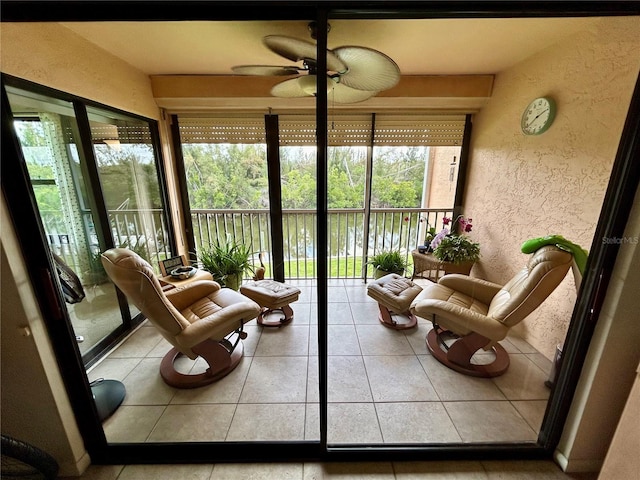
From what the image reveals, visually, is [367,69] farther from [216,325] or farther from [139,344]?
[139,344]

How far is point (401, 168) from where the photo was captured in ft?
9.11

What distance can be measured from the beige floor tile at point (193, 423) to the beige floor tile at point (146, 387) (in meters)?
0.13

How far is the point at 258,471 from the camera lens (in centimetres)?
126

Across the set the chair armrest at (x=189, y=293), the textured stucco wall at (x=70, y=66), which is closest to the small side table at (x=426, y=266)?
the chair armrest at (x=189, y=293)

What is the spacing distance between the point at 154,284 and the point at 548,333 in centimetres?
276

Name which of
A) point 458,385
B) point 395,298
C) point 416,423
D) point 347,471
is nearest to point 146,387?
point 347,471

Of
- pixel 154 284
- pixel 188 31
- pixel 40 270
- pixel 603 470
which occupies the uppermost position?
pixel 188 31

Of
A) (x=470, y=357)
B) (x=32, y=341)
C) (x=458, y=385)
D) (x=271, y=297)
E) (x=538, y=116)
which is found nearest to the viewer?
(x=32, y=341)

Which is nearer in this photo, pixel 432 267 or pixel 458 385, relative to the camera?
pixel 458 385

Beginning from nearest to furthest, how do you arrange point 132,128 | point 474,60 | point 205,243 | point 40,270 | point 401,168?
1. point 40,270
2. point 474,60
3. point 132,128
4. point 401,168
5. point 205,243

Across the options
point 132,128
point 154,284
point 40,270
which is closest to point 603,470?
point 154,284

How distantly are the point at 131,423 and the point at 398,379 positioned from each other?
173 centimetres

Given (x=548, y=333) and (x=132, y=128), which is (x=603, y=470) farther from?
(x=132, y=128)

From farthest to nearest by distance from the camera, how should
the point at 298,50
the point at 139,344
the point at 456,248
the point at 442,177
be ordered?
the point at 442,177 < the point at 456,248 < the point at 139,344 < the point at 298,50
